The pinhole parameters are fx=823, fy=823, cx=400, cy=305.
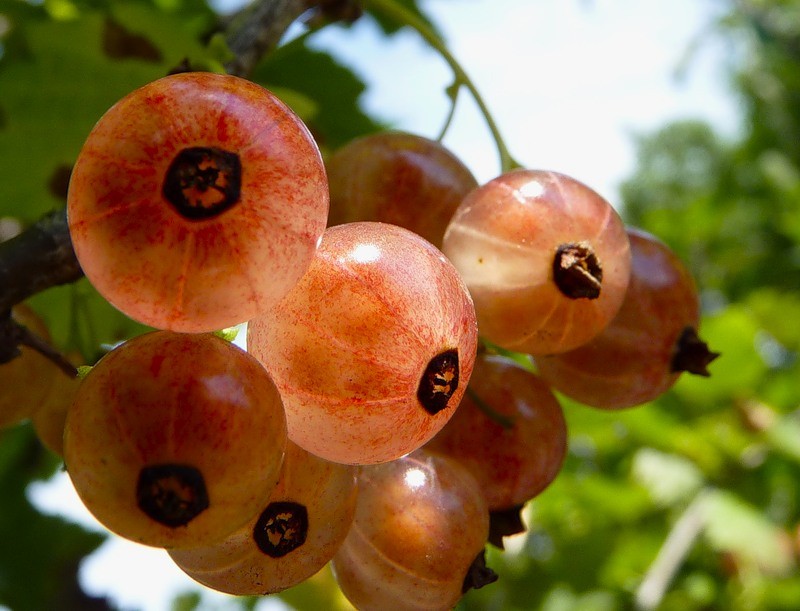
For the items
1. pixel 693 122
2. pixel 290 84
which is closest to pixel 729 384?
pixel 290 84

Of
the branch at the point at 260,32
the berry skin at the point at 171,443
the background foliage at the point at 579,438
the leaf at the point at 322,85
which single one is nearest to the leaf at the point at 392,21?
the background foliage at the point at 579,438

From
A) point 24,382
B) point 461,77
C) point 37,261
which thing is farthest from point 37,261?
point 461,77

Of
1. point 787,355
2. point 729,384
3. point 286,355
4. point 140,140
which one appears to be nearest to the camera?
point 140,140

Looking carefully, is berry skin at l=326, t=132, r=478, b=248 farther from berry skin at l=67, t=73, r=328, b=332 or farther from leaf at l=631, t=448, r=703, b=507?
leaf at l=631, t=448, r=703, b=507

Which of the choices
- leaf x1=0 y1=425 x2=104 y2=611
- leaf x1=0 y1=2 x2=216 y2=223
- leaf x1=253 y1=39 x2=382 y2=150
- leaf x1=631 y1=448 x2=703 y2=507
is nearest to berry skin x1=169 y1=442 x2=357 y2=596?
leaf x1=0 y1=2 x2=216 y2=223

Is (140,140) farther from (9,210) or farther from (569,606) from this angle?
(569,606)
